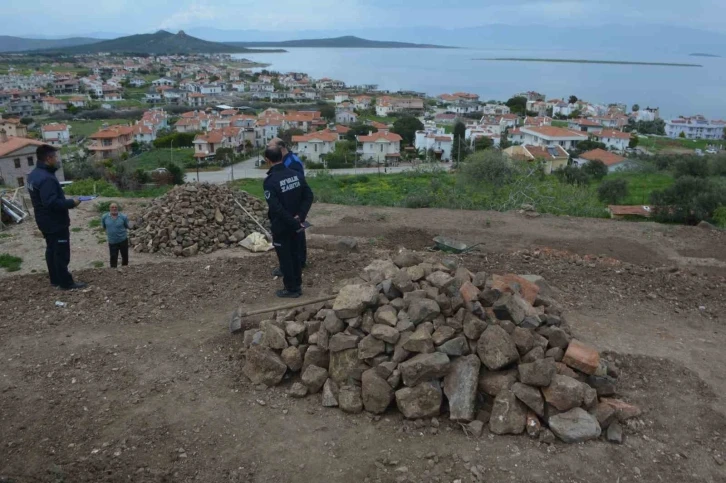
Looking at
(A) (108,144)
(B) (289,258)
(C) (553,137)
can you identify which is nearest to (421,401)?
(B) (289,258)

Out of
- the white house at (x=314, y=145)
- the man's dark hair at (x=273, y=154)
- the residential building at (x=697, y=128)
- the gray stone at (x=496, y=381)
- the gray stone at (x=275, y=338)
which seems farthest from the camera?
the residential building at (x=697, y=128)

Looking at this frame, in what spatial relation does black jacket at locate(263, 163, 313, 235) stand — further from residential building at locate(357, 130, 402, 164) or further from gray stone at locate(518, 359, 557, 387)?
residential building at locate(357, 130, 402, 164)

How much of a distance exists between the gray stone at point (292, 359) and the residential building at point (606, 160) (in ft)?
162

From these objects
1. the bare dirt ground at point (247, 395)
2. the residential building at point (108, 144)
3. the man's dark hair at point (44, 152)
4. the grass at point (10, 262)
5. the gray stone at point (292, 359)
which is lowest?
the residential building at point (108, 144)

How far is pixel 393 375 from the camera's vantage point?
4621 millimetres

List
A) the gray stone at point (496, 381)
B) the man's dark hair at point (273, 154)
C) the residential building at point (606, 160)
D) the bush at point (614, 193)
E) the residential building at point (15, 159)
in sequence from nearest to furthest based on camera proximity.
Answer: the gray stone at point (496, 381)
the man's dark hair at point (273, 154)
the residential building at point (15, 159)
the bush at point (614, 193)
the residential building at point (606, 160)

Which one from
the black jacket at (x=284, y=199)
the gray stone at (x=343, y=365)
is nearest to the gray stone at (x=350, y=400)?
the gray stone at (x=343, y=365)

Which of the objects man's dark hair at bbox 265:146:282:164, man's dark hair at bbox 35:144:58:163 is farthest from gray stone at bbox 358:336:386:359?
man's dark hair at bbox 35:144:58:163

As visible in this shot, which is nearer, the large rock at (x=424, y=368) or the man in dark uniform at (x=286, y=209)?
the large rock at (x=424, y=368)

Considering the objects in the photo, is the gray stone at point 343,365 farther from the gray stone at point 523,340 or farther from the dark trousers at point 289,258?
the dark trousers at point 289,258

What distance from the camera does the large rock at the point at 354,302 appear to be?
5027 mm

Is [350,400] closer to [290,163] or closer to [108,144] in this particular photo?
[290,163]

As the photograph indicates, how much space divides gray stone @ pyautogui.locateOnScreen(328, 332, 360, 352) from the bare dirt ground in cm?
54

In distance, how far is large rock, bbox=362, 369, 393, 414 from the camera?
457 centimetres
